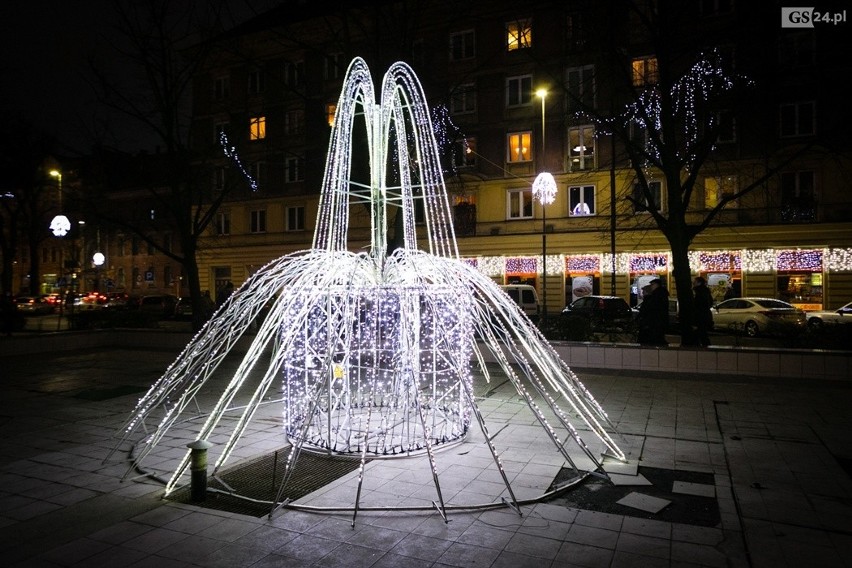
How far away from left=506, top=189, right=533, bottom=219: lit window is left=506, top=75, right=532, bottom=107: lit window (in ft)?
16.7

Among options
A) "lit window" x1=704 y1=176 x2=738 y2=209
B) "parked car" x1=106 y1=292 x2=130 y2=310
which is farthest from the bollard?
"parked car" x1=106 y1=292 x2=130 y2=310

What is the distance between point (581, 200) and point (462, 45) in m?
12.0

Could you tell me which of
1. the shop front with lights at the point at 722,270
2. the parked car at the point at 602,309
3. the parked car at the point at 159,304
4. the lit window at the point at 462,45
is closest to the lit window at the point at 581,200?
the shop front with lights at the point at 722,270

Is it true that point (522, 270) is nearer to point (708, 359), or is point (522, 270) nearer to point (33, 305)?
point (708, 359)

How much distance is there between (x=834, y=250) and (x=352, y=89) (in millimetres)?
27571

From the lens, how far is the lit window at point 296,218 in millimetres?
37812

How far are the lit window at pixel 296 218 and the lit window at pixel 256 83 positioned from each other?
8.52 m

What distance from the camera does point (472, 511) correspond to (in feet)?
18.3

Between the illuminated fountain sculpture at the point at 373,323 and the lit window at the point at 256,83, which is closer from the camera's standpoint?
the illuminated fountain sculpture at the point at 373,323

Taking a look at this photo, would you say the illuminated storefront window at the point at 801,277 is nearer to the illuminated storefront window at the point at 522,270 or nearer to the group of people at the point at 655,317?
the illuminated storefront window at the point at 522,270

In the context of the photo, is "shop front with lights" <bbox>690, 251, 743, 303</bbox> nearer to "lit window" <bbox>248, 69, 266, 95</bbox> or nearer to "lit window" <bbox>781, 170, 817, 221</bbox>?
"lit window" <bbox>781, 170, 817, 221</bbox>

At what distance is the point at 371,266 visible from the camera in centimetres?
782

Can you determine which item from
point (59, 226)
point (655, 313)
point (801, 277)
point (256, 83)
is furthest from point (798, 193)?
point (256, 83)

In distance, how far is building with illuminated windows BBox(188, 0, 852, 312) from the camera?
84.3 feet
